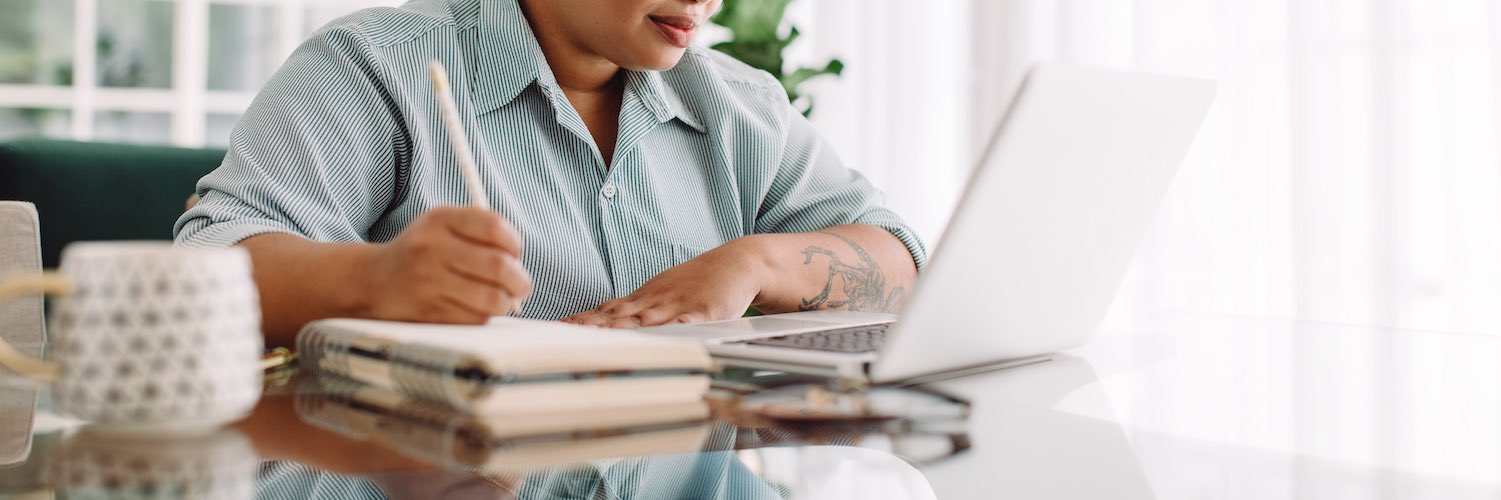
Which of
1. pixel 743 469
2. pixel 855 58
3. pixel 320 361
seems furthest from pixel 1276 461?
pixel 855 58

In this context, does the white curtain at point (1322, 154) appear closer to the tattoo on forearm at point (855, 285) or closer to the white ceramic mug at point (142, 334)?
the tattoo on forearm at point (855, 285)

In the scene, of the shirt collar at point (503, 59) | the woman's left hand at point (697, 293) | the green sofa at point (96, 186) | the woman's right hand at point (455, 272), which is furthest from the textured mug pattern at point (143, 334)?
the green sofa at point (96, 186)

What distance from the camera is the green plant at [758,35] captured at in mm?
2785

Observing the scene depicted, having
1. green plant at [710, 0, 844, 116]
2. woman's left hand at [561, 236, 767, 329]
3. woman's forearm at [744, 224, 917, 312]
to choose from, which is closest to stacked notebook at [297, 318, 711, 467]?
woman's left hand at [561, 236, 767, 329]

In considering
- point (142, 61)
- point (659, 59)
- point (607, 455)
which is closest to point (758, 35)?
point (659, 59)

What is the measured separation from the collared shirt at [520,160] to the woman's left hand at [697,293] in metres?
0.23

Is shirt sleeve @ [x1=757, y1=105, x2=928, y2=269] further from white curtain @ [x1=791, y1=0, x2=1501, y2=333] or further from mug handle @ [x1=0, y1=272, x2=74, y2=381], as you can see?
white curtain @ [x1=791, y1=0, x2=1501, y2=333]

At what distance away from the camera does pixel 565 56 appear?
140 cm

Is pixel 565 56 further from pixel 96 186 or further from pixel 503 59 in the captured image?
pixel 96 186

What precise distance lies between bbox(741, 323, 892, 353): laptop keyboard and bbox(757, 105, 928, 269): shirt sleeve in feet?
1.81

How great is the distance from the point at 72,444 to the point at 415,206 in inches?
28.6

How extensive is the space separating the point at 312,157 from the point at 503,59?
0.27 m

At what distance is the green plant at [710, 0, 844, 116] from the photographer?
110 inches

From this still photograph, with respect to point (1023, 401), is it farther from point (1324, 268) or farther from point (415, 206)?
point (1324, 268)
